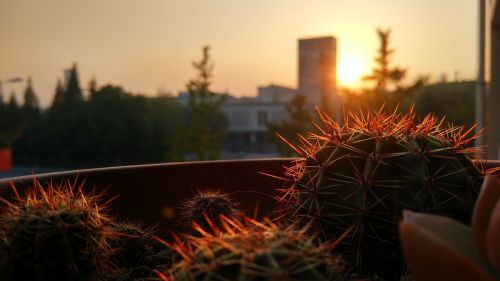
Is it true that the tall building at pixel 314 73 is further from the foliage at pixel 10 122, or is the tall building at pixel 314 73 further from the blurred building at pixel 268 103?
the foliage at pixel 10 122

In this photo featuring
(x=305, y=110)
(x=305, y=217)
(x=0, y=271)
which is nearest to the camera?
(x=0, y=271)

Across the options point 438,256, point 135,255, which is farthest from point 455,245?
point 135,255

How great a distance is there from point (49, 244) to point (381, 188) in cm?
61

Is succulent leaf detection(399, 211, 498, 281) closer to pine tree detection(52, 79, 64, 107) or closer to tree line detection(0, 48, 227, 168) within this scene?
tree line detection(0, 48, 227, 168)

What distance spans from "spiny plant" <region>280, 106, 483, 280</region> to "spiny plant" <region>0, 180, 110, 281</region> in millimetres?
427

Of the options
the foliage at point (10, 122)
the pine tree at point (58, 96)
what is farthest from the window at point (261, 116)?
the foliage at point (10, 122)

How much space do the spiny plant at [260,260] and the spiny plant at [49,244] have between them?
0.85 ft

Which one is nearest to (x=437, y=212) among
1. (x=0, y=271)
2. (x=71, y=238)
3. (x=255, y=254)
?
(x=255, y=254)

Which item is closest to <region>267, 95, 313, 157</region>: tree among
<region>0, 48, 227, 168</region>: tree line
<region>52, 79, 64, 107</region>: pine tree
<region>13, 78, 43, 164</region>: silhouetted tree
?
<region>0, 48, 227, 168</region>: tree line

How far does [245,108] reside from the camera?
3756 cm

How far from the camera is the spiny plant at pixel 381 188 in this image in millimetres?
969

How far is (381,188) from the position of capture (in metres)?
0.99

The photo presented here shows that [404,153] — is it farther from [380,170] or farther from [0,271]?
[0,271]

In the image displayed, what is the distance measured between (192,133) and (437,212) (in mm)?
24336
